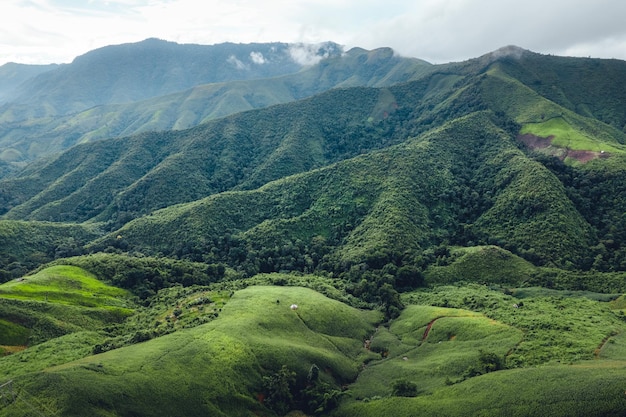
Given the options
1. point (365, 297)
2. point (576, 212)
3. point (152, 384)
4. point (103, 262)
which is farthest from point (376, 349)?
point (576, 212)

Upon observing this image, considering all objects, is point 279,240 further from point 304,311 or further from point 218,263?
point 304,311

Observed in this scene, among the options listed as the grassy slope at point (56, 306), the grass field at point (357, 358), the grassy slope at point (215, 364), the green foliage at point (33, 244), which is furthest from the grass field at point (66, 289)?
the grassy slope at point (215, 364)

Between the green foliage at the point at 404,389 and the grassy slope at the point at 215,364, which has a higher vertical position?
the grassy slope at the point at 215,364

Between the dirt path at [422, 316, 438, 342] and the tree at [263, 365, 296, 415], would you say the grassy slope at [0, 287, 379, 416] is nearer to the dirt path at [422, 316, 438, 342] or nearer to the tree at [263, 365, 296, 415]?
the tree at [263, 365, 296, 415]

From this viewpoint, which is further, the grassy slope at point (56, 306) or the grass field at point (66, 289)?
the grass field at point (66, 289)

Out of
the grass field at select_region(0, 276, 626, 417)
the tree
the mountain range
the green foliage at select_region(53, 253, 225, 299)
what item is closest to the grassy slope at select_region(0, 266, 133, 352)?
the mountain range

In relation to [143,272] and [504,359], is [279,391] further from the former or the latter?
[143,272]

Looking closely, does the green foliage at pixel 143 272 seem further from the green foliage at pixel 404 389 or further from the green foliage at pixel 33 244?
the green foliage at pixel 404 389

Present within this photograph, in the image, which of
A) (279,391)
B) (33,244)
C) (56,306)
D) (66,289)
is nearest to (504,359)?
(279,391)
